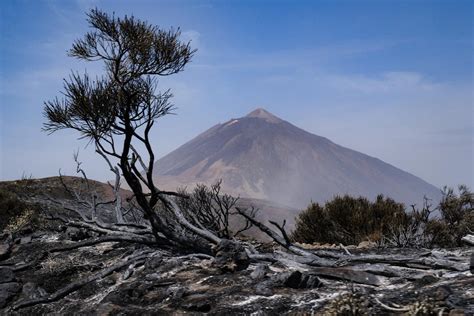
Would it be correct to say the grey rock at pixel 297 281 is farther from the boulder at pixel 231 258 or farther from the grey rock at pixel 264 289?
the boulder at pixel 231 258

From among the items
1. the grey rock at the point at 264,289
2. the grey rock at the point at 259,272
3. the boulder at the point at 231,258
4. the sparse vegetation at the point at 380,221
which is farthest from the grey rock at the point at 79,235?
the sparse vegetation at the point at 380,221

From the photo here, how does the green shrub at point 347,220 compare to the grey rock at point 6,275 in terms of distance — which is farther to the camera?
the green shrub at point 347,220

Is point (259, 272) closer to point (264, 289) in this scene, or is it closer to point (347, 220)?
point (264, 289)

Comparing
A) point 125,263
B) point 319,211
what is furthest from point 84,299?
point 319,211

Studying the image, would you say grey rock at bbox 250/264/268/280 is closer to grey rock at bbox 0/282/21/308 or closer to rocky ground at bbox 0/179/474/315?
rocky ground at bbox 0/179/474/315

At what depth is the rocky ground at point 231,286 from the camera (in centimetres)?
449

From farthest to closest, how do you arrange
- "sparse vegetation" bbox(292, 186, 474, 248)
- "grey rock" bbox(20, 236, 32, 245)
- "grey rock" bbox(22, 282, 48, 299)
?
"sparse vegetation" bbox(292, 186, 474, 248)
"grey rock" bbox(20, 236, 32, 245)
"grey rock" bbox(22, 282, 48, 299)

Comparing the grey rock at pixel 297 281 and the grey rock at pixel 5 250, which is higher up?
the grey rock at pixel 5 250

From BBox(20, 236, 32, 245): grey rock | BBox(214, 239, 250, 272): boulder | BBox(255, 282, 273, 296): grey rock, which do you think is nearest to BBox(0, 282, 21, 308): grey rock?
BBox(20, 236, 32, 245): grey rock

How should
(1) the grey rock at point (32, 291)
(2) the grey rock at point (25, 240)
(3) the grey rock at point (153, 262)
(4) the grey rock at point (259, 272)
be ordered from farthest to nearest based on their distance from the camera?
(2) the grey rock at point (25, 240), (1) the grey rock at point (32, 291), (3) the grey rock at point (153, 262), (4) the grey rock at point (259, 272)

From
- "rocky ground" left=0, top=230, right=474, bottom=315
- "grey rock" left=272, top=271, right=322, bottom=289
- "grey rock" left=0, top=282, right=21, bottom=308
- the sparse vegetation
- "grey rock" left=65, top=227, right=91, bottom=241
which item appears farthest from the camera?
the sparse vegetation

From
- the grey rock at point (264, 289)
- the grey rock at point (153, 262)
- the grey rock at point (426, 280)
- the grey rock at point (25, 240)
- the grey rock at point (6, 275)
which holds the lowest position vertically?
the grey rock at point (6, 275)

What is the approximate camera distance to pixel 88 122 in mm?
8258

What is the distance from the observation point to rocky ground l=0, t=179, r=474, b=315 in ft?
14.7
